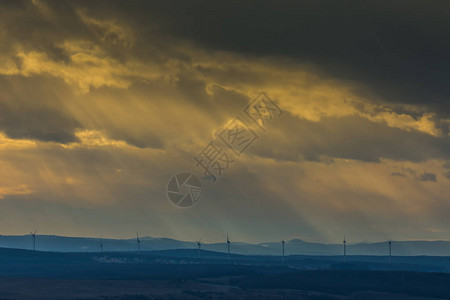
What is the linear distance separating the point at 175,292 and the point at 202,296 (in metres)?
10.9

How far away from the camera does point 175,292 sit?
189 m

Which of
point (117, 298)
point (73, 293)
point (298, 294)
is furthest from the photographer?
point (298, 294)

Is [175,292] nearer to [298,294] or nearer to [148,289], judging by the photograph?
[148,289]

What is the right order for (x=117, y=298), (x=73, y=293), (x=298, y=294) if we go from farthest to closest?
1. (x=298, y=294)
2. (x=73, y=293)
3. (x=117, y=298)

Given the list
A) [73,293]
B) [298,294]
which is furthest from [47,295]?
[298,294]

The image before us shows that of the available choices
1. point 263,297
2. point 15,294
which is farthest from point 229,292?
point 15,294

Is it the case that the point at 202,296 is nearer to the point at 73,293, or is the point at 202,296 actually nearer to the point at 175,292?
the point at 175,292

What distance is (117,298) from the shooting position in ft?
553

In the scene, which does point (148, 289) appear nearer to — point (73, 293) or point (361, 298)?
point (73, 293)

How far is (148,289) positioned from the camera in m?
195

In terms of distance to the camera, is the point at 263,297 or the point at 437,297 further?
the point at 437,297

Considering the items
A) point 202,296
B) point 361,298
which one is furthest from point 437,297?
point 202,296

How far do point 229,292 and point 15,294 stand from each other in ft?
191

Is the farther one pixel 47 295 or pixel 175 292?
pixel 175 292
